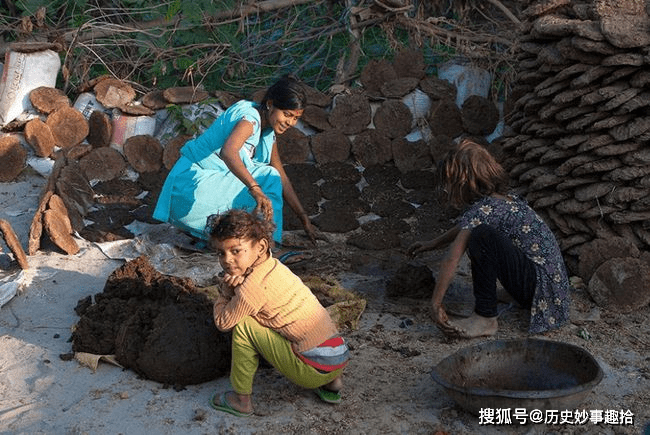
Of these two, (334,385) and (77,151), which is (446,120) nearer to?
(77,151)

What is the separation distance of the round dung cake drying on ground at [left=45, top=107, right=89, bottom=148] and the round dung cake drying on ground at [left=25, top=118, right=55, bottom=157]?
0.21ft

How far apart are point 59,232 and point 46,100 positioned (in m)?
1.98

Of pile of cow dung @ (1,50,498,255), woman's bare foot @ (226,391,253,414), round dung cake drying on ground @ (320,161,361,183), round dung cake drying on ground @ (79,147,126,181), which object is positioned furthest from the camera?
round dung cake drying on ground @ (320,161,361,183)

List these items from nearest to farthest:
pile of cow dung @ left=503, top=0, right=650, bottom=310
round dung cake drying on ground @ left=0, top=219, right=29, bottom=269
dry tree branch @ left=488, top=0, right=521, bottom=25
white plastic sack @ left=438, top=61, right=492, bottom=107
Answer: pile of cow dung @ left=503, top=0, right=650, bottom=310
round dung cake drying on ground @ left=0, top=219, right=29, bottom=269
white plastic sack @ left=438, top=61, right=492, bottom=107
dry tree branch @ left=488, top=0, right=521, bottom=25

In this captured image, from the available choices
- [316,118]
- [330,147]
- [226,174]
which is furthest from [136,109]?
[226,174]

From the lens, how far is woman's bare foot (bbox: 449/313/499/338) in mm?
3811

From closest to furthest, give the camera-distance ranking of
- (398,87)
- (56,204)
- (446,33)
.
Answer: (56,204), (398,87), (446,33)

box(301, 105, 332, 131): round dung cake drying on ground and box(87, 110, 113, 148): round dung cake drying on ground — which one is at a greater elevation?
box(301, 105, 332, 131): round dung cake drying on ground

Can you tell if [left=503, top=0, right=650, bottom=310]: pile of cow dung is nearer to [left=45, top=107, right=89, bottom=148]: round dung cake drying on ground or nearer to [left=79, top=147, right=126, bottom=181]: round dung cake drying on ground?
[left=79, top=147, right=126, bottom=181]: round dung cake drying on ground

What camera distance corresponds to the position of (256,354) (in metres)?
3.17

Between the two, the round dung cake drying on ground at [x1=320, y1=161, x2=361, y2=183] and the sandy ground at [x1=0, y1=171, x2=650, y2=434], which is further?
the round dung cake drying on ground at [x1=320, y1=161, x2=361, y2=183]

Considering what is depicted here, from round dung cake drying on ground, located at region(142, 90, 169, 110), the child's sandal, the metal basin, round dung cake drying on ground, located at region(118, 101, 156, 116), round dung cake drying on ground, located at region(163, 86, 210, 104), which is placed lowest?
the child's sandal

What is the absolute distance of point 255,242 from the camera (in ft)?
10.3

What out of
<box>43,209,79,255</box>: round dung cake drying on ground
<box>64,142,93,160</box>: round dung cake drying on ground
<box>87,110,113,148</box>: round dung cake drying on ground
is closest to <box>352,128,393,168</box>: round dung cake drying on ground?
<box>87,110,113,148</box>: round dung cake drying on ground
